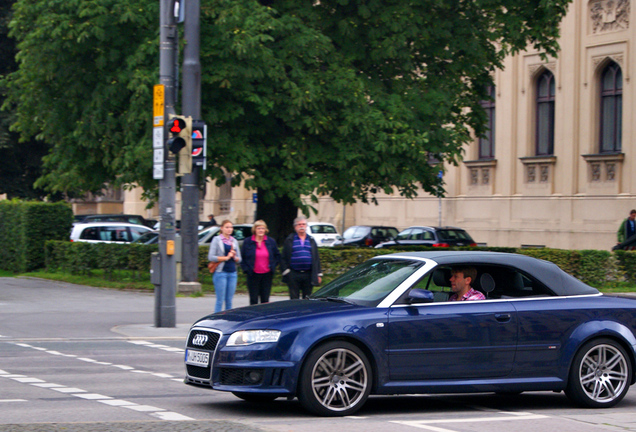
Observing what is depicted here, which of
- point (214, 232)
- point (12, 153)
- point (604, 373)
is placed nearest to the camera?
point (604, 373)

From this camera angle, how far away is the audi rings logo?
343 inches

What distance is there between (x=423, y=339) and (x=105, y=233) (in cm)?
2473

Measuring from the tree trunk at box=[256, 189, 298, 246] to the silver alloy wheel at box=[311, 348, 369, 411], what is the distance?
58.7 ft

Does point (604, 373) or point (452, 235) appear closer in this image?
point (604, 373)

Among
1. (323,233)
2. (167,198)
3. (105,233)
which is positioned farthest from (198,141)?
(323,233)

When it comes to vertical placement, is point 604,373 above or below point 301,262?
below

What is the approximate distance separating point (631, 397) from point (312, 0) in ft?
52.3

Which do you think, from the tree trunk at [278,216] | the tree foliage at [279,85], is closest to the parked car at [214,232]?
the tree trunk at [278,216]

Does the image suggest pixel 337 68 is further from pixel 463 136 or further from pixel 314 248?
pixel 314 248

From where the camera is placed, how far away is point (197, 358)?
8773 millimetres

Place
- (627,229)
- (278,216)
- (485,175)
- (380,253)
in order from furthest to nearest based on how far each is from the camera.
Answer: (485,175) → (627,229) → (278,216) → (380,253)

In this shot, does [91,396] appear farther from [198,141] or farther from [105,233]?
[105,233]

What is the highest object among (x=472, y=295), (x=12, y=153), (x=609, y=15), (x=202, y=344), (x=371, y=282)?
(x=609, y=15)

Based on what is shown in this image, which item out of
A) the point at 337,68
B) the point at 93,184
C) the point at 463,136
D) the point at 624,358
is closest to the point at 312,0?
the point at 337,68
